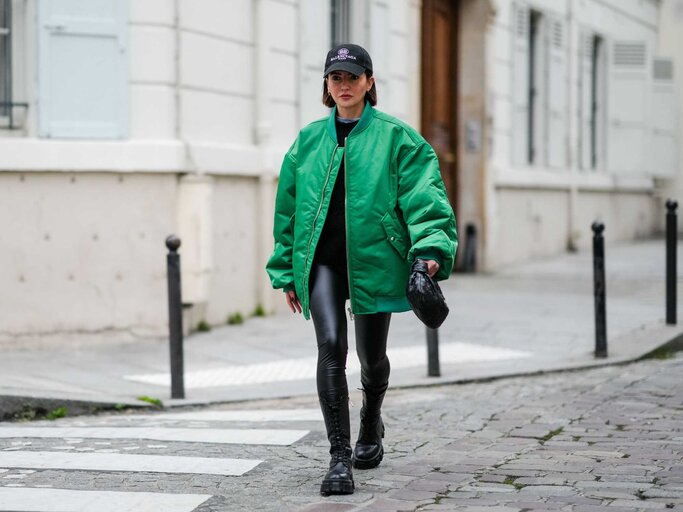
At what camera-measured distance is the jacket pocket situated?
18.7ft

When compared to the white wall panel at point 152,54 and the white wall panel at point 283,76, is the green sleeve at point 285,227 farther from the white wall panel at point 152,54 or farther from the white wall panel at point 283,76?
the white wall panel at point 283,76

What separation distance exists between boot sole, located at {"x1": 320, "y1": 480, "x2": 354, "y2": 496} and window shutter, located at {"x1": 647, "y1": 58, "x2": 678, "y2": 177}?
1834 centimetres

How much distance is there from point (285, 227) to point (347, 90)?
2.08 ft

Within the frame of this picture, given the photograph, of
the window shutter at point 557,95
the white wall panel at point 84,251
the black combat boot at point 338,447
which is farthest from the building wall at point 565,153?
the black combat boot at point 338,447

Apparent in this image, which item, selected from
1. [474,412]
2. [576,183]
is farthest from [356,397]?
[576,183]

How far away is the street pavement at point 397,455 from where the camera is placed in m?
5.43

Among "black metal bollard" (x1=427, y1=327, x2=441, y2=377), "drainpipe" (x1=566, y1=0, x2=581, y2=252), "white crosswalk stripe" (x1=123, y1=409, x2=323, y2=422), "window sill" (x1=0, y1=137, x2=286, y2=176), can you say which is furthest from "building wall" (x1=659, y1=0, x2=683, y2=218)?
"white crosswalk stripe" (x1=123, y1=409, x2=323, y2=422)

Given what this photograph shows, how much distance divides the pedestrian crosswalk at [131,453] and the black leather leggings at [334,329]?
2.09 ft

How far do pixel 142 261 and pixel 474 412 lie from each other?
13.6 feet

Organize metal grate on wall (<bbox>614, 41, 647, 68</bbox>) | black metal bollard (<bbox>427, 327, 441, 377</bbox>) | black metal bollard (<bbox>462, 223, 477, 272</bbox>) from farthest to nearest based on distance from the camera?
metal grate on wall (<bbox>614, 41, 647, 68</bbox>), black metal bollard (<bbox>462, 223, 477, 272</bbox>), black metal bollard (<bbox>427, 327, 441, 377</bbox>)

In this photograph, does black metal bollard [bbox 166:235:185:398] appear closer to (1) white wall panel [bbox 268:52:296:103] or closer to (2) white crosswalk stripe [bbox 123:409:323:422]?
(2) white crosswalk stripe [bbox 123:409:323:422]

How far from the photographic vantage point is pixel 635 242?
73.6 feet

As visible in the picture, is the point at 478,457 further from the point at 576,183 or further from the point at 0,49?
the point at 576,183

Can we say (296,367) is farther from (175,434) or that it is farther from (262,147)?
(262,147)
